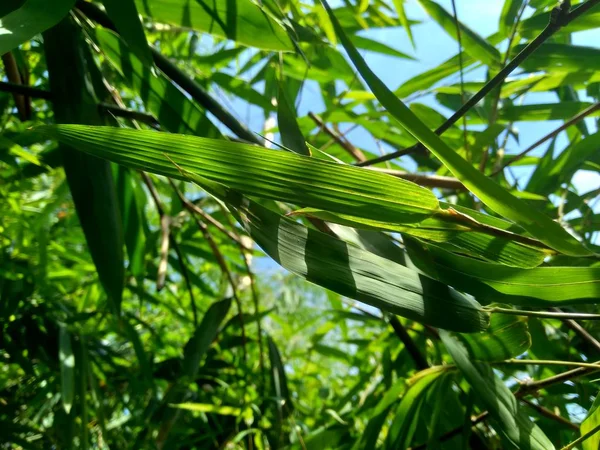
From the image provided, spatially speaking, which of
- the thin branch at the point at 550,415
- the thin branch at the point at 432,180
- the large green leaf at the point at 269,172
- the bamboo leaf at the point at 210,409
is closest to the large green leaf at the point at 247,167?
the large green leaf at the point at 269,172

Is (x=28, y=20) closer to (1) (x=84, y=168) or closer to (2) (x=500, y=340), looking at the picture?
(1) (x=84, y=168)

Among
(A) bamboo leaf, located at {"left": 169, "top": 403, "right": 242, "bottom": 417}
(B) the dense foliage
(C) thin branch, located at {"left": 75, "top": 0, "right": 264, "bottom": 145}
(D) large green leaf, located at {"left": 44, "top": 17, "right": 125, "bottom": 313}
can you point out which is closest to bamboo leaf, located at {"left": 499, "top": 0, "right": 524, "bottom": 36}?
(B) the dense foliage

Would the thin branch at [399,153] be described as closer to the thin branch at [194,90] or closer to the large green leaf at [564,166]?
the thin branch at [194,90]

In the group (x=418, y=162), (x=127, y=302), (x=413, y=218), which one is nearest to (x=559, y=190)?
(x=418, y=162)

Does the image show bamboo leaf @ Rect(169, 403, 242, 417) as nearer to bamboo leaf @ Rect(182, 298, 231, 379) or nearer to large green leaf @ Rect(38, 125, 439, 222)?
bamboo leaf @ Rect(182, 298, 231, 379)

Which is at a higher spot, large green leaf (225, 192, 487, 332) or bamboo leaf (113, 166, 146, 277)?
large green leaf (225, 192, 487, 332)

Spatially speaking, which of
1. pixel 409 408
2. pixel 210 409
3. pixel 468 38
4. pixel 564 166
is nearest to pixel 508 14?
pixel 468 38

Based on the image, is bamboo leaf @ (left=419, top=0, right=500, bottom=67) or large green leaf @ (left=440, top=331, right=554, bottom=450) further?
bamboo leaf @ (left=419, top=0, right=500, bottom=67)

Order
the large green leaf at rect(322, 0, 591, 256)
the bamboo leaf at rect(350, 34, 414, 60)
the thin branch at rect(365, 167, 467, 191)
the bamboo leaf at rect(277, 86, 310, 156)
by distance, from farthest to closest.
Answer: the bamboo leaf at rect(350, 34, 414, 60) < the thin branch at rect(365, 167, 467, 191) < the bamboo leaf at rect(277, 86, 310, 156) < the large green leaf at rect(322, 0, 591, 256)
